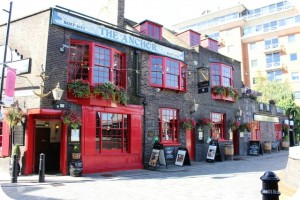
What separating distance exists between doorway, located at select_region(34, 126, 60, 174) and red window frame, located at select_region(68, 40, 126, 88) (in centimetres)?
281

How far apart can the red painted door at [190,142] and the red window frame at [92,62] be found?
5533 mm

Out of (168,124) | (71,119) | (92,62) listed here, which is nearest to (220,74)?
(168,124)

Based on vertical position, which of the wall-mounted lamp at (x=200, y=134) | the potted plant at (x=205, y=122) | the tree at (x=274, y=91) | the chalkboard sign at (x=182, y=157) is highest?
the tree at (x=274, y=91)

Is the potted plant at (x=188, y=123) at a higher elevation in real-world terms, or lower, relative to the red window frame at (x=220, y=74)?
lower

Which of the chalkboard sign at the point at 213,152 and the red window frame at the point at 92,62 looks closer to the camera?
the red window frame at the point at 92,62

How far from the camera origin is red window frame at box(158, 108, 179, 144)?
619 inches

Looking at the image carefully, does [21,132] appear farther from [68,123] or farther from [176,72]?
[176,72]

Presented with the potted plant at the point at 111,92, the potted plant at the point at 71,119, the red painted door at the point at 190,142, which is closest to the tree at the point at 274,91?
the red painted door at the point at 190,142

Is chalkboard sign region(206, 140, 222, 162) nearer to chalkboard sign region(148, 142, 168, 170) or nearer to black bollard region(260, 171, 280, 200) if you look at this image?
chalkboard sign region(148, 142, 168, 170)

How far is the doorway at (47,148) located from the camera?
13033 mm

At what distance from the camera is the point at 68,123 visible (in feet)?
37.5

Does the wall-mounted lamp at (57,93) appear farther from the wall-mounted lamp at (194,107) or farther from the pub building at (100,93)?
the wall-mounted lamp at (194,107)

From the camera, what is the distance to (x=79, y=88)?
1193 cm

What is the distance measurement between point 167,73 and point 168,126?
285 cm
